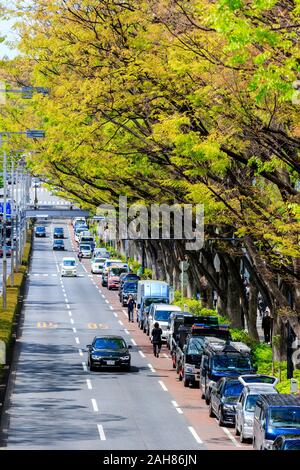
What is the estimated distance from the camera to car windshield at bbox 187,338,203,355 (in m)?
47.7

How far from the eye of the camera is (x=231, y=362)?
4325 centimetres

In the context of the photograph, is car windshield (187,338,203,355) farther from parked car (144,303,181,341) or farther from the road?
parked car (144,303,181,341)

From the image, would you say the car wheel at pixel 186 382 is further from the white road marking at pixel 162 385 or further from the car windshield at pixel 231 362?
the car windshield at pixel 231 362

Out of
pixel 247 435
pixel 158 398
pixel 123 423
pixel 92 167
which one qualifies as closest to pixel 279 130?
pixel 247 435

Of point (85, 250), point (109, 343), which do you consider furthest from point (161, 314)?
point (85, 250)

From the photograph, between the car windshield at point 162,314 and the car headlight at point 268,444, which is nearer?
the car headlight at point 268,444

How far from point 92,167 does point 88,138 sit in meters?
11.0

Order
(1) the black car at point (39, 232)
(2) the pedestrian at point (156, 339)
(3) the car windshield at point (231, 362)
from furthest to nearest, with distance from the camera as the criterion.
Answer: (1) the black car at point (39, 232) < (2) the pedestrian at point (156, 339) < (3) the car windshield at point (231, 362)

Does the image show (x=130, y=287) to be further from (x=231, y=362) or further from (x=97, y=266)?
(x=231, y=362)

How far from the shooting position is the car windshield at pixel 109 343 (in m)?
50.8

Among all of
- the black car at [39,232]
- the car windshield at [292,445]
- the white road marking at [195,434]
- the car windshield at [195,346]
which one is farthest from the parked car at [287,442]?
the black car at [39,232]

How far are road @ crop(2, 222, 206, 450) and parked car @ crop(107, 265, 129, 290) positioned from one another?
22580 mm

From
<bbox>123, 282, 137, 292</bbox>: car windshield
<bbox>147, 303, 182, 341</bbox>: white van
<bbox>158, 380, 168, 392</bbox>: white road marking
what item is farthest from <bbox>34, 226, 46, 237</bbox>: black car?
<bbox>158, 380, 168, 392</bbox>: white road marking

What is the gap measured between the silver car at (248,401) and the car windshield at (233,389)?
22 cm
